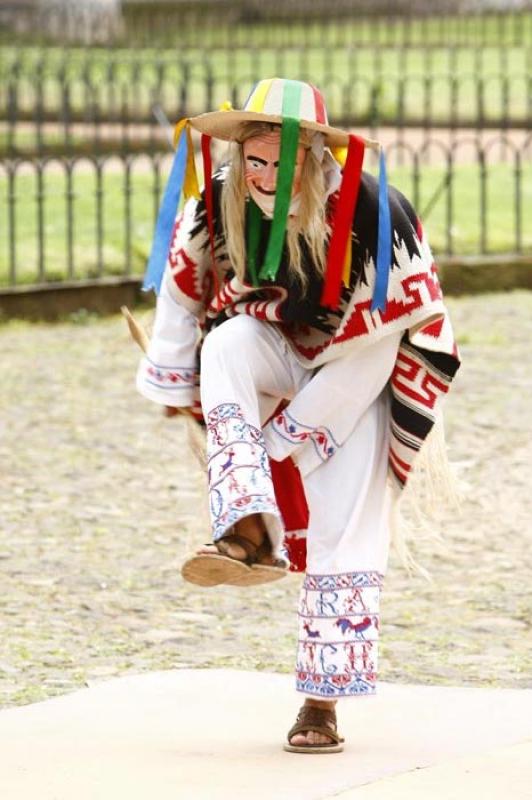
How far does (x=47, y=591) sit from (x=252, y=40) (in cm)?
2234

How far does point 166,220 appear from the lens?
16.3 feet

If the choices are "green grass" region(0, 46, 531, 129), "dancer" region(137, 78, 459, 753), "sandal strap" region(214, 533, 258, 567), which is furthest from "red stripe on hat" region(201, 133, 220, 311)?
"green grass" region(0, 46, 531, 129)

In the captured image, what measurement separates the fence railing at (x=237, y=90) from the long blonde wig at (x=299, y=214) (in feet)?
31.6

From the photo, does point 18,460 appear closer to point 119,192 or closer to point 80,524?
point 80,524

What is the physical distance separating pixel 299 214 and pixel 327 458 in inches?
22.1

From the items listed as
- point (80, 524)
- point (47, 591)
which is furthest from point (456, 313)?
point (47, 591)

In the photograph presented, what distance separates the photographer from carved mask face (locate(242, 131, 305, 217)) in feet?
15.1

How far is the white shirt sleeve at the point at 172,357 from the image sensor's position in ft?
16.1

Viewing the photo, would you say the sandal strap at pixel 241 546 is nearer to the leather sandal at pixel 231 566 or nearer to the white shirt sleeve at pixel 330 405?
the leather sandal at pixel 231 566

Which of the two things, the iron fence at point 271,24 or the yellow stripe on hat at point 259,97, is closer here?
the yellow stripe on hat at point 259,97

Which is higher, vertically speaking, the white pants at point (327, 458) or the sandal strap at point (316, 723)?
the white pants at point (327, 458)

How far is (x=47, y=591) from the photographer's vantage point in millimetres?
6512

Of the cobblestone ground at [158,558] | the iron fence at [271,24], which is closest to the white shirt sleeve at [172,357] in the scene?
the cobblestone ground at [158,558]

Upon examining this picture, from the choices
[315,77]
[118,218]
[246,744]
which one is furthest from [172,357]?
[315,77]
